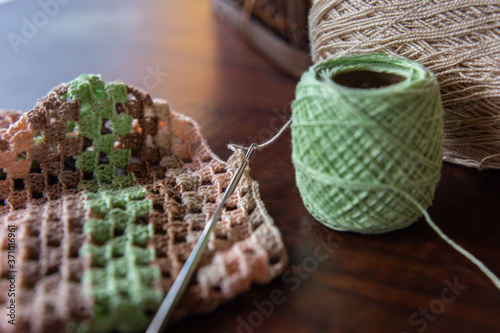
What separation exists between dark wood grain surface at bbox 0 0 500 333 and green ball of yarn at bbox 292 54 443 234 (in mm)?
43

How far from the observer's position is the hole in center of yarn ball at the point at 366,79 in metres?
0.47

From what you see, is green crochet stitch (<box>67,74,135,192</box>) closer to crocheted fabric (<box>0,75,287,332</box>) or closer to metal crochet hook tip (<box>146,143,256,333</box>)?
crocheted fabric (<box>0,75,287,332</box>)

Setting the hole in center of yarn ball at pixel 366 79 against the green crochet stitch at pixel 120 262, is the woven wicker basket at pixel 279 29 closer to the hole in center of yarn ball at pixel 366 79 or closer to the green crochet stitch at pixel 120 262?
the hole in center of yarn ball at pixel 366 79

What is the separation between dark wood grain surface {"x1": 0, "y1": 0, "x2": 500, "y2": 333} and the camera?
387 mm

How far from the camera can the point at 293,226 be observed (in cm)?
49

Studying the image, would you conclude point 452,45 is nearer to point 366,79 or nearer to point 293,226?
point 366,79

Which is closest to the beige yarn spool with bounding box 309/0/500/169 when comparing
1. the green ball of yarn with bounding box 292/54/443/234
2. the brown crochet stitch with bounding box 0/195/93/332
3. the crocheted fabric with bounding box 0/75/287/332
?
the green ball of yarn with bounding box 292/54/443/234

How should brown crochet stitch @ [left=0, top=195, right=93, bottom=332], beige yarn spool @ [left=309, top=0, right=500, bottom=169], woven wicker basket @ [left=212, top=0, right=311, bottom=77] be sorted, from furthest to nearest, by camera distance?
woven wicker basket @ [left=212, top=0, right=311, bottom=77] < beige yarn spool @ [left=309, top=0, right=500, bottom=169] < brown crochet stitch @ [left=0, top=195, right=93, bottom=332]

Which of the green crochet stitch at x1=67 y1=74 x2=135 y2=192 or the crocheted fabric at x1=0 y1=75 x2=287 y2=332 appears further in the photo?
the green crochet stitch at x1=67 y1=74 x2=135 y2=192

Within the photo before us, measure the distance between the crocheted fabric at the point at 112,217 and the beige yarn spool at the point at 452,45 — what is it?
218 millimetres

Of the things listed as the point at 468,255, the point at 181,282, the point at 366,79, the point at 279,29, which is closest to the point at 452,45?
the point at 366,79

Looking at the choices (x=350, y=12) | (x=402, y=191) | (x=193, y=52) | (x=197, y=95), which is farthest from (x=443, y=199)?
(x=193, y=52)

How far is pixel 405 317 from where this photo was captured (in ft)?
1.26

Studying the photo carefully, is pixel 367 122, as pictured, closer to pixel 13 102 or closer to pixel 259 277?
pixel 259 277
